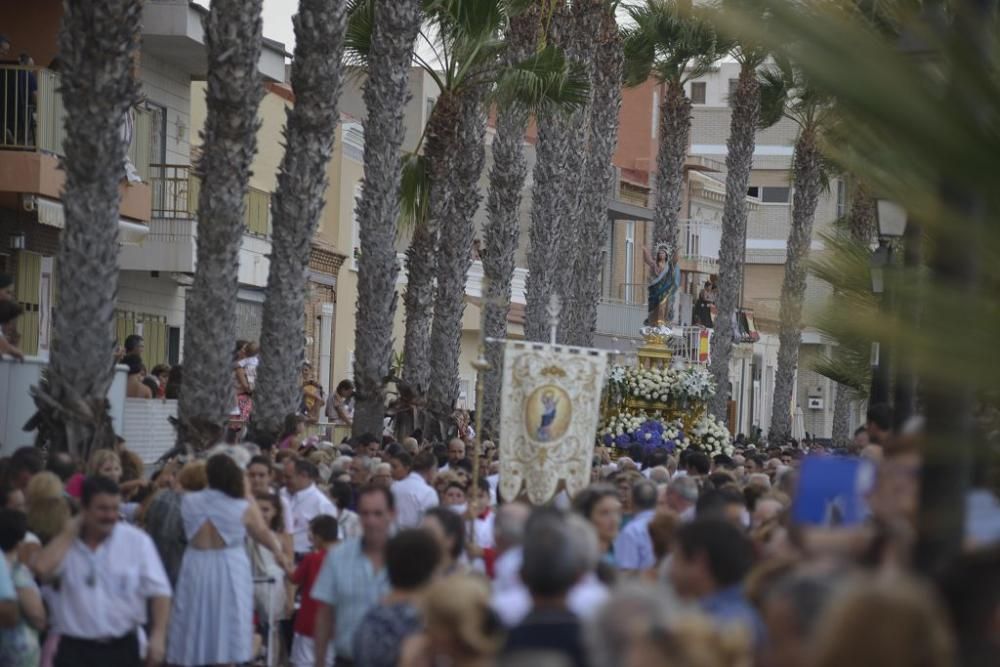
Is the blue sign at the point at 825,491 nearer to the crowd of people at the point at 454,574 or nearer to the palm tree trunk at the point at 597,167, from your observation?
the crowd of people at the point at 454,574

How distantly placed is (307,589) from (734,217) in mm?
36027

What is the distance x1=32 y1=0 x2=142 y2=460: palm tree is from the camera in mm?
16094

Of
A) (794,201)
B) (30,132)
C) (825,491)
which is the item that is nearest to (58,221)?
(30,132)

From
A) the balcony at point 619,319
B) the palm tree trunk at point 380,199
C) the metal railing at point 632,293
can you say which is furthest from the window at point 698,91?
the palm tree trunk at point 380,199

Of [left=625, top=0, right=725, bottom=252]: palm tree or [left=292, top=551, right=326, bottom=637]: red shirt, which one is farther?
[left=625, top=0, right=725, bottom=252]: palm tree


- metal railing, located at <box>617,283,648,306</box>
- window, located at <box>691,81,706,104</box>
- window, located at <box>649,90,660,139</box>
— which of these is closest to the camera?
metal railing, located at <box>617,283,648,306</box>

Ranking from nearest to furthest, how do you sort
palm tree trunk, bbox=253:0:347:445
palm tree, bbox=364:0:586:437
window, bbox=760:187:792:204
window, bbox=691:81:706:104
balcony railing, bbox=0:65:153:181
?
palm tree trunk, bbox=253:0:347:445, balcony railing, bbox=0:65:153:181, palm tree, bbox=364:0:586:437, window, bbox=760:187:792:204, window, bbox=691:81:706:104

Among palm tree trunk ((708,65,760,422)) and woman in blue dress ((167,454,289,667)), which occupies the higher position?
palm tree trunk ((708,65,760,422))

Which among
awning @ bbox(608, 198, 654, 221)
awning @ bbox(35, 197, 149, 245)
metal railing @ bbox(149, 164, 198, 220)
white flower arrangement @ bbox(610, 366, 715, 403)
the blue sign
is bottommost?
the blue sign

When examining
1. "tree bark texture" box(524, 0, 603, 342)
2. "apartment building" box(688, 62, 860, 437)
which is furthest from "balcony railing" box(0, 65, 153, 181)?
"apartment building" box(688, 62, 860, 437)

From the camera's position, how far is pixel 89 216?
16.2 meters

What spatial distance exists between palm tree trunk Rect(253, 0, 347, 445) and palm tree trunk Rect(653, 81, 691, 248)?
909 inches

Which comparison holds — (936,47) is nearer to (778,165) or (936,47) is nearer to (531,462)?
(531,462)

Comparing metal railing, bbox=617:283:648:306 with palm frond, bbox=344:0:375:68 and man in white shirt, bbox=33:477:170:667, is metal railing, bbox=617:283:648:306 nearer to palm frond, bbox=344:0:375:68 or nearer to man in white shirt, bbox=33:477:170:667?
palm frond, bbox=344:0:375:68
